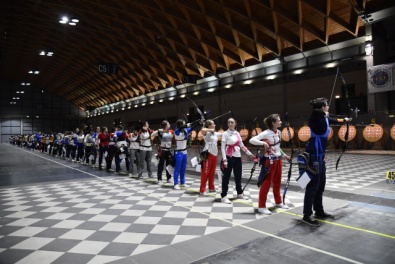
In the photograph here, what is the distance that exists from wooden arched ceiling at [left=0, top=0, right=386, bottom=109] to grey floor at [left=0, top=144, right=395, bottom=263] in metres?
15.6

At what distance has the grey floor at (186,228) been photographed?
3.37m

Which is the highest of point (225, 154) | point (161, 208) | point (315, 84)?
point (315, 84)

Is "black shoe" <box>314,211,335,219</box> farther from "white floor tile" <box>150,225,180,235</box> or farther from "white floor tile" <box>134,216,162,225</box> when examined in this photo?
"white floor tile" <box>134,216,162,225</box>

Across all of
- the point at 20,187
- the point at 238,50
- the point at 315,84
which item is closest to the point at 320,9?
the point at 315,84

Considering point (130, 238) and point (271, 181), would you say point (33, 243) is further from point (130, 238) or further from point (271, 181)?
point (271, 181)

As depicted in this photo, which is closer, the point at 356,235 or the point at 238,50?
the point at 356,235

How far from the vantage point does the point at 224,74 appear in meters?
29.2

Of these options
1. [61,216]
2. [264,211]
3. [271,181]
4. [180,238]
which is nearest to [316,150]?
[271,181]

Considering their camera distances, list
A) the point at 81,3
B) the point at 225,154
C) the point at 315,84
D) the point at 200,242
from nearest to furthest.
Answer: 1. the point at 200,242
2. the point at 225,154
3. the point at 315,84
4. the point at 81,3

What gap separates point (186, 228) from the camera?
4422 millimetres

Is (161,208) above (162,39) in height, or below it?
below

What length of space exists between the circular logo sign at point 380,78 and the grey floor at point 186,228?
1194 centimetres

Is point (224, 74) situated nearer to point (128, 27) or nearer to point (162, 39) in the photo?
point (162, 39)

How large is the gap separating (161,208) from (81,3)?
24.4 m
